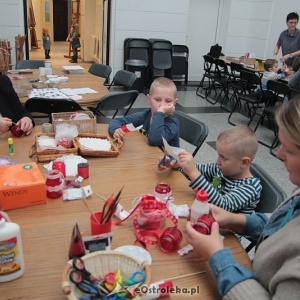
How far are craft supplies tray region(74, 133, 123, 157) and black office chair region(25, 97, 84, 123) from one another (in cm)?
83

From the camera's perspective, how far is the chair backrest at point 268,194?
4.45 feet

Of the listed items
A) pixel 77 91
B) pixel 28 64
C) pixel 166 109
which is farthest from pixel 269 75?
pixel 166 109

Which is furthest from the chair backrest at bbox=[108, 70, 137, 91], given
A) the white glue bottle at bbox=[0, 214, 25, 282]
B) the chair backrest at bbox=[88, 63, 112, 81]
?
the white glue bottle at bbox=[0, 214, 25, 282]

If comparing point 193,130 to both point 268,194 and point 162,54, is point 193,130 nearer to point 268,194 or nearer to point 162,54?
point 268,194

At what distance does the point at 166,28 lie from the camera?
734cm

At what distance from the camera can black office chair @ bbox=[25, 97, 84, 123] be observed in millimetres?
2666

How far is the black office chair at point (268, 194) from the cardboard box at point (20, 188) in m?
0.85

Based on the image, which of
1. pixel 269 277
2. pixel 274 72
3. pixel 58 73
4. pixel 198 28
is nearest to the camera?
pixel 269 277

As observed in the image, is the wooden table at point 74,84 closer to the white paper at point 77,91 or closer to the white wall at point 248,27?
the white paper at point 77,91

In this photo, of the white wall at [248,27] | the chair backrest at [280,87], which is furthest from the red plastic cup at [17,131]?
the white wall at [248,27]

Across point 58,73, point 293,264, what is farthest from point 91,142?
point 58,73

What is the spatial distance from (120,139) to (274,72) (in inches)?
158

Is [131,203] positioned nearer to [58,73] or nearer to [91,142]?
[91,142]

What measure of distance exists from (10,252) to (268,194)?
3.38ft
